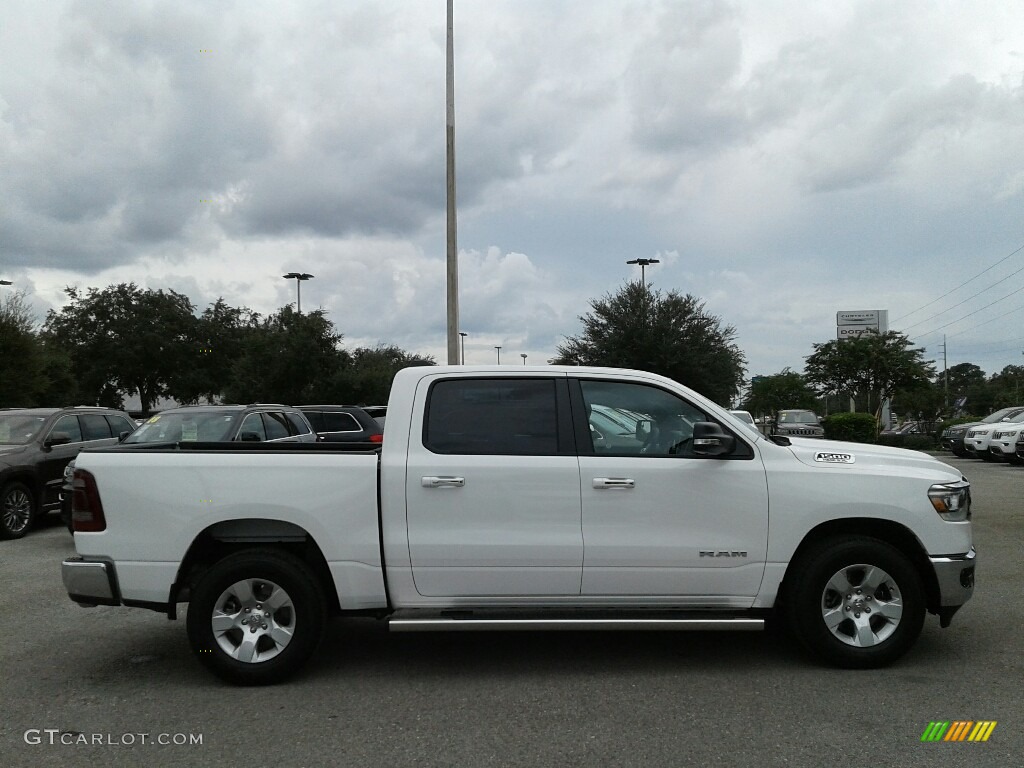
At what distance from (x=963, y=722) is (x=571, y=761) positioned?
6.80ft

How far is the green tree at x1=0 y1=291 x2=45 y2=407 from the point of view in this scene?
31469mm

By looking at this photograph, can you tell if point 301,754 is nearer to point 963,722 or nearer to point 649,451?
point 649,451

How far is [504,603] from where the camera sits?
Result: 521cm

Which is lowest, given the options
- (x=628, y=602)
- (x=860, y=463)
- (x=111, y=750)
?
(x=111, y=750)

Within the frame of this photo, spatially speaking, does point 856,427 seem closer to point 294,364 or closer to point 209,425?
point 294,364

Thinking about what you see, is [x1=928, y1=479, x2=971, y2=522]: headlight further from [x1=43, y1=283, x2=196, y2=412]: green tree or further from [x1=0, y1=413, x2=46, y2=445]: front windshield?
[x1=43, y1=283, x2=196, y2=412]: green tree

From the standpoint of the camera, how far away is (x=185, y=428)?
11.5 m

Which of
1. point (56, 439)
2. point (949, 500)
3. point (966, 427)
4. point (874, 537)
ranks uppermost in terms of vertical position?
point (56, 439)

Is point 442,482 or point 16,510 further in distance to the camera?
point 16,510

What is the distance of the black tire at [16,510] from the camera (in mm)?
11398

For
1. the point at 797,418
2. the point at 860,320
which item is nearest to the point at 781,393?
the point at 860,320

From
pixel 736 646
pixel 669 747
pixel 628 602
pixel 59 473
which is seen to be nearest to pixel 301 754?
pixel 669 747

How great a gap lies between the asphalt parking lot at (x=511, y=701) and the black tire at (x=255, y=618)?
0.17m

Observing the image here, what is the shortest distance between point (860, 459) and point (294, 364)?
32985 millimetres
